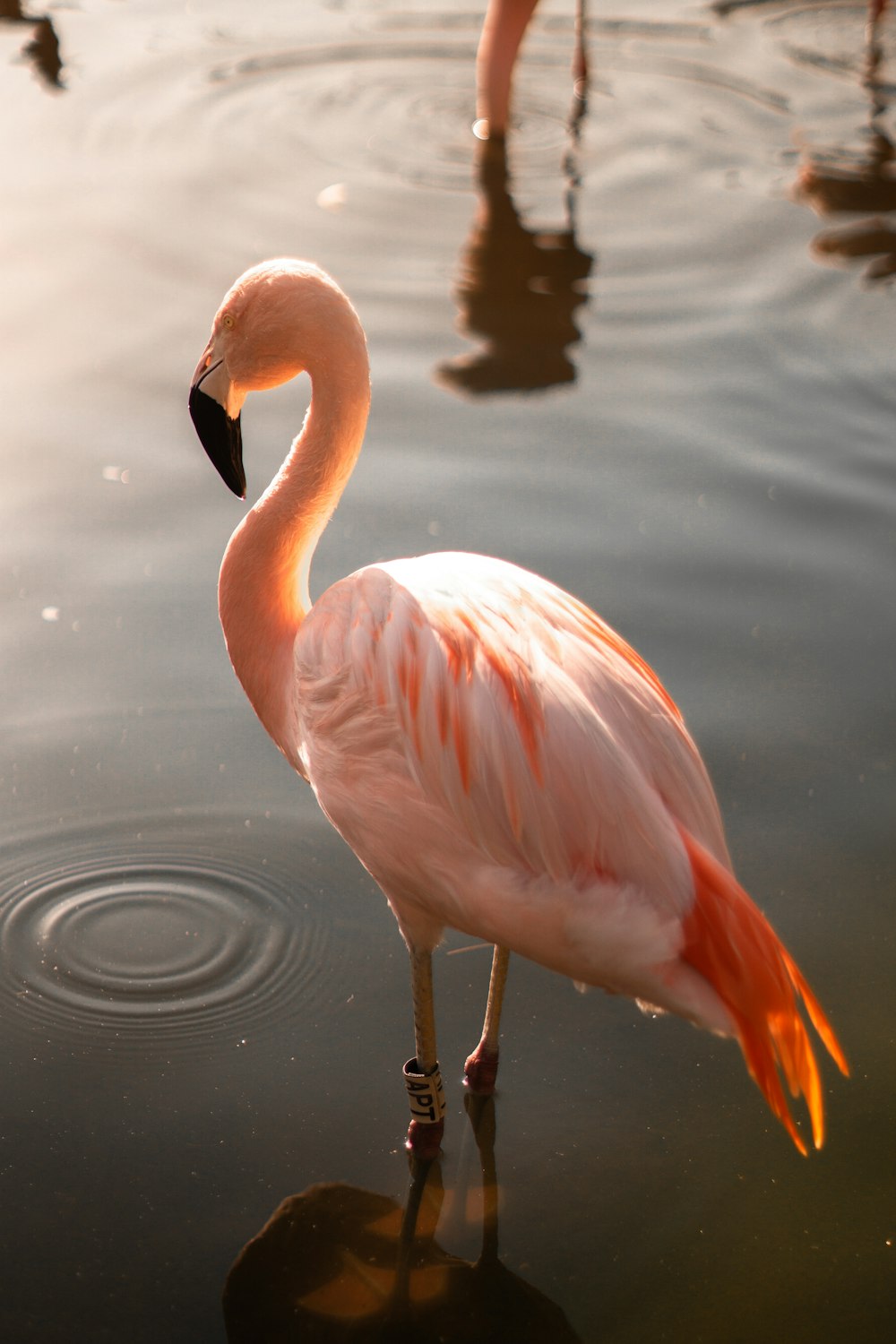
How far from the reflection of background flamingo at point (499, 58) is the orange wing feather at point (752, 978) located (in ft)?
18.1

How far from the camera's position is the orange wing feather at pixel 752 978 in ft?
7.82

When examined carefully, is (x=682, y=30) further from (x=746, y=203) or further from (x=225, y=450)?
(x=225, y=450)

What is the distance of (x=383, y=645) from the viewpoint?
261 centimetres

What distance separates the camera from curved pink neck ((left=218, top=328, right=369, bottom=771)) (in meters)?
2.91

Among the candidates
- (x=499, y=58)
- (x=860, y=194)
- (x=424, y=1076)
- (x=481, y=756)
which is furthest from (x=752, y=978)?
(x=499, y=58)

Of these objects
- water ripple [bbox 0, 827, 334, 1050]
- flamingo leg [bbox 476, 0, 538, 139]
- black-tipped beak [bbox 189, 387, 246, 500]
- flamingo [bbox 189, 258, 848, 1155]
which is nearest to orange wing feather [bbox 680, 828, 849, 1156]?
flamingo [bbox 189, 258, 848, 1155]

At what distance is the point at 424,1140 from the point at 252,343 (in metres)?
1.50

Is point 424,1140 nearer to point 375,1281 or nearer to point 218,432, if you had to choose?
point 375,1281

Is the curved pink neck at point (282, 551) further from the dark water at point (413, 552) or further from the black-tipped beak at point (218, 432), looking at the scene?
the dark water at point (413, 552)

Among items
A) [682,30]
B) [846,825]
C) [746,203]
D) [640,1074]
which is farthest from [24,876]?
[682,30]

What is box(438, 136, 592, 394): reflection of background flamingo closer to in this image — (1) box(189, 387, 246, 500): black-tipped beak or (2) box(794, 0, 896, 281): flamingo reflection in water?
(2) box(794, 0, 896, 281): flamingo reflection in water

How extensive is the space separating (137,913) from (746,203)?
15.2 ft

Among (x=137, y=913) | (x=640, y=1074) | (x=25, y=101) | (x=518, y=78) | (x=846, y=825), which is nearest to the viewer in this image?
(x=640, y=1074)

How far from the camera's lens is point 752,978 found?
238 cm
